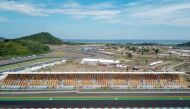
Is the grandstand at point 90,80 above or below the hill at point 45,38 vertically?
below

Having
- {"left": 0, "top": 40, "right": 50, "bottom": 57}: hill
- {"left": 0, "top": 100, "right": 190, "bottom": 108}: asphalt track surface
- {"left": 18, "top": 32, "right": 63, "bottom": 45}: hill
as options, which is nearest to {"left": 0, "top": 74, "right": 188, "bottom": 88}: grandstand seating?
{"left": 0, "top": 100, "right": 190, "bottom": 108}: asphalt track surface

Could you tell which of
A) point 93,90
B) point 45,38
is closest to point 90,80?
point 93,90

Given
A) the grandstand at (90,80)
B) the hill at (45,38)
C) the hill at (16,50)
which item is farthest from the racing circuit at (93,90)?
the hill at (45,38)

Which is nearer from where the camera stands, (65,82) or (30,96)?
(30,96)

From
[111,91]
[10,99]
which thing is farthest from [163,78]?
[10,99]

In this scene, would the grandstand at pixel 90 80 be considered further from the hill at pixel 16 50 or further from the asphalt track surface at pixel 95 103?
the hill at pixel 16 50

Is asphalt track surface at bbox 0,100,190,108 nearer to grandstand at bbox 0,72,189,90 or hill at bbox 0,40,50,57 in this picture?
grandstand at bbox 0,72,189,90

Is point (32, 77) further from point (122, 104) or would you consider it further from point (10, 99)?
point (122, 104)

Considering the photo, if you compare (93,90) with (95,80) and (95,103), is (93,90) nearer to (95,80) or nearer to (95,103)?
(95,80)
